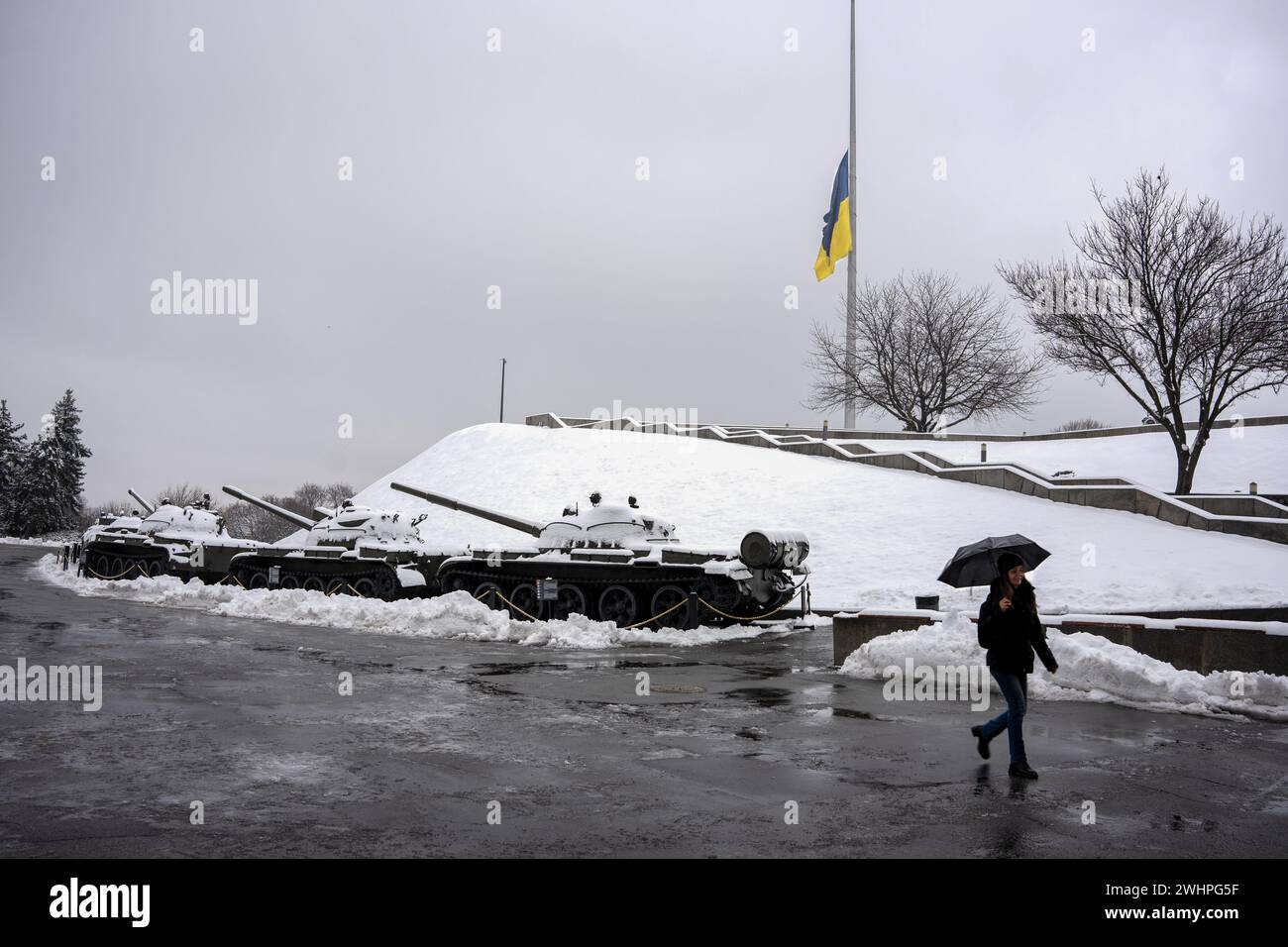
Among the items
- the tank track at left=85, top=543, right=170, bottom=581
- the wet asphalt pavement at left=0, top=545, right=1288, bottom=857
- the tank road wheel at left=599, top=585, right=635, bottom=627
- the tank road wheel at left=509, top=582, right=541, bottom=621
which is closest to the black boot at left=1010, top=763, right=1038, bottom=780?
the wet asphalt pavement at left=0, top=545, right=1288, bottom=857

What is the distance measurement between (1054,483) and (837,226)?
18.8m

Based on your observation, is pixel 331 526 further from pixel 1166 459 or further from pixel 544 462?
pixel 1166 459

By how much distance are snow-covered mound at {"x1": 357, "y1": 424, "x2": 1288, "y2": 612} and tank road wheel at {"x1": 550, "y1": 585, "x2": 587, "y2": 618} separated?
16.8ft

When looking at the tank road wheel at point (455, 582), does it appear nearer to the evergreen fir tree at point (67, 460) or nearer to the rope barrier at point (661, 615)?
the rope barrier at point (661, 615)

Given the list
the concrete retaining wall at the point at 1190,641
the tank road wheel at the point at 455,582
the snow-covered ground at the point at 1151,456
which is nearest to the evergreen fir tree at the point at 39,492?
the snow-covered ground at the point at 1151,456

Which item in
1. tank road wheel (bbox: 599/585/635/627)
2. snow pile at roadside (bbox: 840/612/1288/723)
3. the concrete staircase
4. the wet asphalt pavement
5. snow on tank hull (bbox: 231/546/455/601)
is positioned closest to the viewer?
the wet asphalt pavement

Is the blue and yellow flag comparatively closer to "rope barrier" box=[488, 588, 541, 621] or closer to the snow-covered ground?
the snow-covered ground

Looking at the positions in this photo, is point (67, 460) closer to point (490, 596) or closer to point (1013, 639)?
point (490, 596)

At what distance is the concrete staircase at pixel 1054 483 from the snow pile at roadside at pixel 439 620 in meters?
11.4

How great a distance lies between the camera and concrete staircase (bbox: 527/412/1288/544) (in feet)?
76.4

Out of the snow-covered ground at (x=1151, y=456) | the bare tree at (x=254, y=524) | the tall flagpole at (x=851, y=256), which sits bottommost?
the bare tree at (x=254, y=524)

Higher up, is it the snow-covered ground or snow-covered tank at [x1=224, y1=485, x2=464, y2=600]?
the snow-covered ground

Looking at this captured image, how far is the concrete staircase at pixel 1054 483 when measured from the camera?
2328 centimetres
